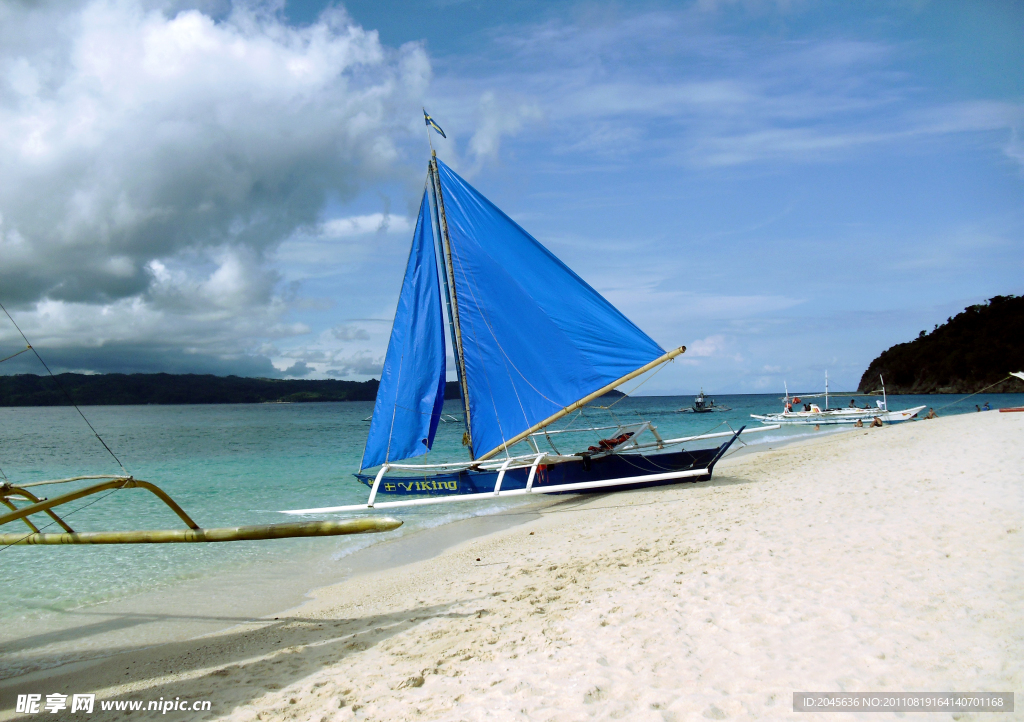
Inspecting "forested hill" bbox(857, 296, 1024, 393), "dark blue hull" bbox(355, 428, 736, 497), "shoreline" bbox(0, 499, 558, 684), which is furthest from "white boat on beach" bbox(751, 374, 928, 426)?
"forested hill" bbox(857, 296, 1024, 393)

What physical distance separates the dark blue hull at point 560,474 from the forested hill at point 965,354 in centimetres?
8953

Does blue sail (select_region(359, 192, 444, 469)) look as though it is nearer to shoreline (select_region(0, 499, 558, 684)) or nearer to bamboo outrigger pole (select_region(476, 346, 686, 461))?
bamboo outrigger pole (select_region(476, 346, 686, 461))

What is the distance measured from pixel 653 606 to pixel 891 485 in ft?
24.8

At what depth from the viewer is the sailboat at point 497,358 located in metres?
13.2

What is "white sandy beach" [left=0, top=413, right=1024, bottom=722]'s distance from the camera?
395cm

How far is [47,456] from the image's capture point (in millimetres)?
32750

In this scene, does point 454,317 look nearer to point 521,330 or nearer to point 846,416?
point 521,330

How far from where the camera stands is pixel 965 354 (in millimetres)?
90875

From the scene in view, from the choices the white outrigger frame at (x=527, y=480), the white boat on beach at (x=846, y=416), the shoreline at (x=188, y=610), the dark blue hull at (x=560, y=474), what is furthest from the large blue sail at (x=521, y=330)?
the white boat on beach at (x=846, y=416)

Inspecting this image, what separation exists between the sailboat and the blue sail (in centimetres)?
3

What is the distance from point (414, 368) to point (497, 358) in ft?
7.14

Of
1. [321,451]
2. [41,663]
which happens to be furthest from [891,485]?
[321,451]

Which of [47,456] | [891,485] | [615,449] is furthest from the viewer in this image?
[47,456]

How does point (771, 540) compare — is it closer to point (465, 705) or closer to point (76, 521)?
point (465, 705)
